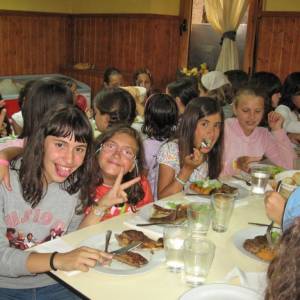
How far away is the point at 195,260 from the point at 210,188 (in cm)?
83

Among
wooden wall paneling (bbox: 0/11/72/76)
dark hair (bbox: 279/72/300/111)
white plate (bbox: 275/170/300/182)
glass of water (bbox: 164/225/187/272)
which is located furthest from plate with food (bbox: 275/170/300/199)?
wooden wall paneling (bbox: 0/11/72/76)

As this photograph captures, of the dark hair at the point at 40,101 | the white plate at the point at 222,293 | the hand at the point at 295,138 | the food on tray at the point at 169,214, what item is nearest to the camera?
the white plate at the point at 222,293

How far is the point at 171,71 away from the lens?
725 cm

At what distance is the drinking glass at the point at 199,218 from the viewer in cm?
166

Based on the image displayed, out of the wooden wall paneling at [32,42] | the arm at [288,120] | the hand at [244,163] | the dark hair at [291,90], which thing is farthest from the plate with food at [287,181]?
the wooden wall paneling at [32,42]

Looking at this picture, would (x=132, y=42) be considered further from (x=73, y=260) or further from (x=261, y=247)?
(x=73, y=260)

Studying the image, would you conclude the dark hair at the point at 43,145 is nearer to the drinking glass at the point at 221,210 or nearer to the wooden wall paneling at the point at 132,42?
the drinking glass at the point at 221,210

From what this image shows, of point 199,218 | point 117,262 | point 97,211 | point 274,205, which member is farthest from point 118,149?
point 274,205

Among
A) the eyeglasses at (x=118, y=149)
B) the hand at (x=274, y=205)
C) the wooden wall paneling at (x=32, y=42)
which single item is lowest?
the hand at (x=274, y=205)

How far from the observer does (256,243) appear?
1.56 metres

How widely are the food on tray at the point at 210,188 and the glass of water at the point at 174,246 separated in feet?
2.12

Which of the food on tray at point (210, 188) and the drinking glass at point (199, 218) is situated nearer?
the drinking glass at point (199, 218)

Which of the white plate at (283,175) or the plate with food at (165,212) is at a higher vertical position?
the white plate at (283,175)

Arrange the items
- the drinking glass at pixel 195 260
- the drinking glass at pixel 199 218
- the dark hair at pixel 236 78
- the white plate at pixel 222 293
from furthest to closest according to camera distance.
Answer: the dark hair at pixel 236 78 → the drinking glass at pixel 199 218 → the drinking glass at pixel 195 260 → the white plate at pixel 222 293
